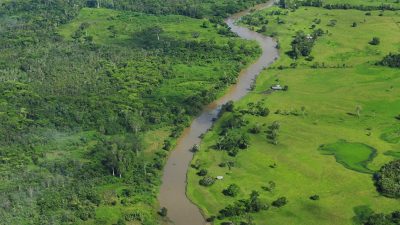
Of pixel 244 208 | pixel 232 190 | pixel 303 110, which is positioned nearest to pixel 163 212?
pixel 232 190

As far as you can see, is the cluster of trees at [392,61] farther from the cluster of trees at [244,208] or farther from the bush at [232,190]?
the cluster of trees at [244,208]

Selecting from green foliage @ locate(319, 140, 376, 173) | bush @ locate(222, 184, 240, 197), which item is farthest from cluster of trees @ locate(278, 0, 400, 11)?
bush @ locate(222, 184, 240, 197)

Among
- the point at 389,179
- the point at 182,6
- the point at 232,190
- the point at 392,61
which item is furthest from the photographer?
the point at 182,6

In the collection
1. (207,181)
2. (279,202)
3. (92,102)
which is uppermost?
(92,102)

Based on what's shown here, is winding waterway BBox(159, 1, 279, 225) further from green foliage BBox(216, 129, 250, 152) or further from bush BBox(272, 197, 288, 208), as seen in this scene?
bush BBox(272, 197, 288, 208)

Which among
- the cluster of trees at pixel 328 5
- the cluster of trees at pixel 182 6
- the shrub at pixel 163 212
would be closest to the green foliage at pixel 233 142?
the shrub at pixel 163 212

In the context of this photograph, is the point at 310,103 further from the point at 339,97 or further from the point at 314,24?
the point at 314,24

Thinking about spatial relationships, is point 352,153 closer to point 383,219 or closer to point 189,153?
point 383,219
